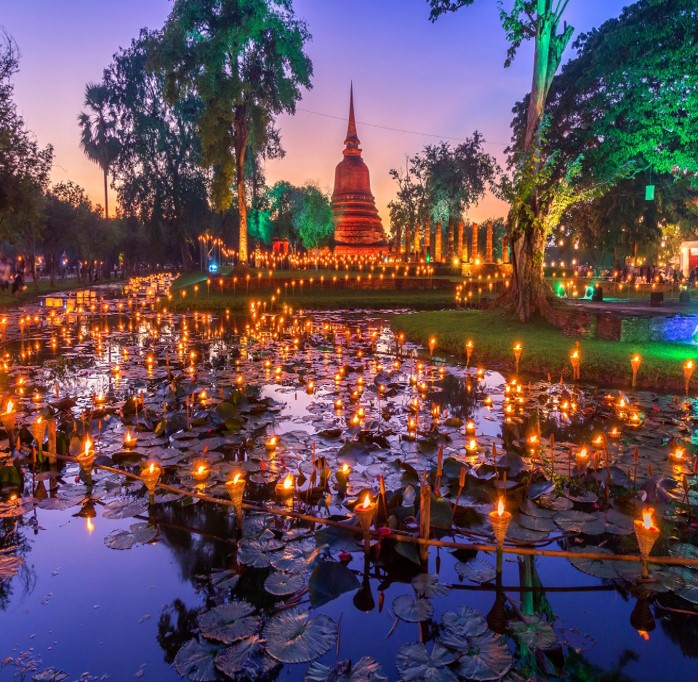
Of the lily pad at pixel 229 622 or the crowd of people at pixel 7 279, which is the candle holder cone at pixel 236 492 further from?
the crowd of people at pixel 7 279

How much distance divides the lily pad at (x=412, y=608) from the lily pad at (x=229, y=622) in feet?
2.79

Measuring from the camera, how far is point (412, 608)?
3.50 m

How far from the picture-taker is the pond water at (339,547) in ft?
10.4

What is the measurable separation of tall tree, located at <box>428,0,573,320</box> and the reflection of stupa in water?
36.6 m

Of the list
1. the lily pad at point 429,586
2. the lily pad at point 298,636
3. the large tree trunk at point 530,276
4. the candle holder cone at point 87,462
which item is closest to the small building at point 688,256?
the large tree trunk at point 530,276

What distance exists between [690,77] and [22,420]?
19752 mm

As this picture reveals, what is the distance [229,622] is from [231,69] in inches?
1110

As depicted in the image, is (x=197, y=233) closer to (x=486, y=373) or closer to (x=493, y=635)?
(x=486, y=373)

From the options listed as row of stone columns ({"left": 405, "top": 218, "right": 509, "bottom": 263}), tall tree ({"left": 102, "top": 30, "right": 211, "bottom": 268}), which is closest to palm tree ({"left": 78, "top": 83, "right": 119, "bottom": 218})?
tall tree ({"left": 102, "top": 30, "right": 211, "bottom": 268})

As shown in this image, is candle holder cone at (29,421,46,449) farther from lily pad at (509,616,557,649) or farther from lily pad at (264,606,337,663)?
lily pad at (509,616,557,649)

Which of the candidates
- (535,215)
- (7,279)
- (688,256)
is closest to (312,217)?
(7,279)

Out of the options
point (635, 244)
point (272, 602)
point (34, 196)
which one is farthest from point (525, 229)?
point (34, 196)

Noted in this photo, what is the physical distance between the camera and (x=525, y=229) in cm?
1501

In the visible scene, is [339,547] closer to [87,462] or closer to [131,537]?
[131,537]
